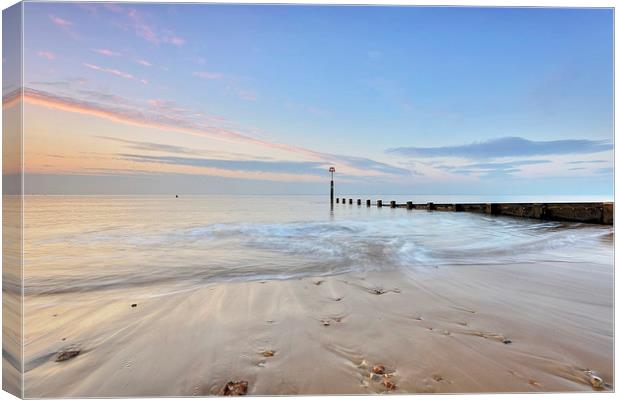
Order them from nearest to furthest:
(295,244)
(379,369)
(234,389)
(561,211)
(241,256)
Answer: (234,389) < (379,369) < (241,256) < (295,244) < (561,211)

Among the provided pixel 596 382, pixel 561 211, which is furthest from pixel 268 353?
pixel 561 211

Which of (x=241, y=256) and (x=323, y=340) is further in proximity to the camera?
(x=241, y=256)

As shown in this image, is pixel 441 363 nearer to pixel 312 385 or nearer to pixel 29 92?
pixel 312 385

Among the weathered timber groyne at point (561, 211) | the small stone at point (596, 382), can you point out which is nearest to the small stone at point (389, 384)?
the small stone at point (596, 382)

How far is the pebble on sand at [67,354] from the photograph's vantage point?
179 cm

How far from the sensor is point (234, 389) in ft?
4.97

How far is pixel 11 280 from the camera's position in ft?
6.49

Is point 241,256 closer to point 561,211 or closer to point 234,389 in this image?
point 234,389

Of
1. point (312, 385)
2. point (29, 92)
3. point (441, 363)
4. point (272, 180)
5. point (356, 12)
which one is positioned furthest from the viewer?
point (272, 180)

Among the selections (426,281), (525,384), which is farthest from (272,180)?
(525,384)

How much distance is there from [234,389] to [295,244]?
191 inches

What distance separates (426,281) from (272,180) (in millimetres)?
10431

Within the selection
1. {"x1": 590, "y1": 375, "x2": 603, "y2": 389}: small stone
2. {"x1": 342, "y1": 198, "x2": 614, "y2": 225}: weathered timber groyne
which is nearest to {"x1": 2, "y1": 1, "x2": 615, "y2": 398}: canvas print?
{"x1": 590, "y1": 375, "x2": 603, "y2": 389}: small stone

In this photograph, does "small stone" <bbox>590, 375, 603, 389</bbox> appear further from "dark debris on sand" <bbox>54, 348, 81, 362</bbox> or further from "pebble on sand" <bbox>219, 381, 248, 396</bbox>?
"dark debris on sand" <bbox>54, 348, 81, 362</bbox>
